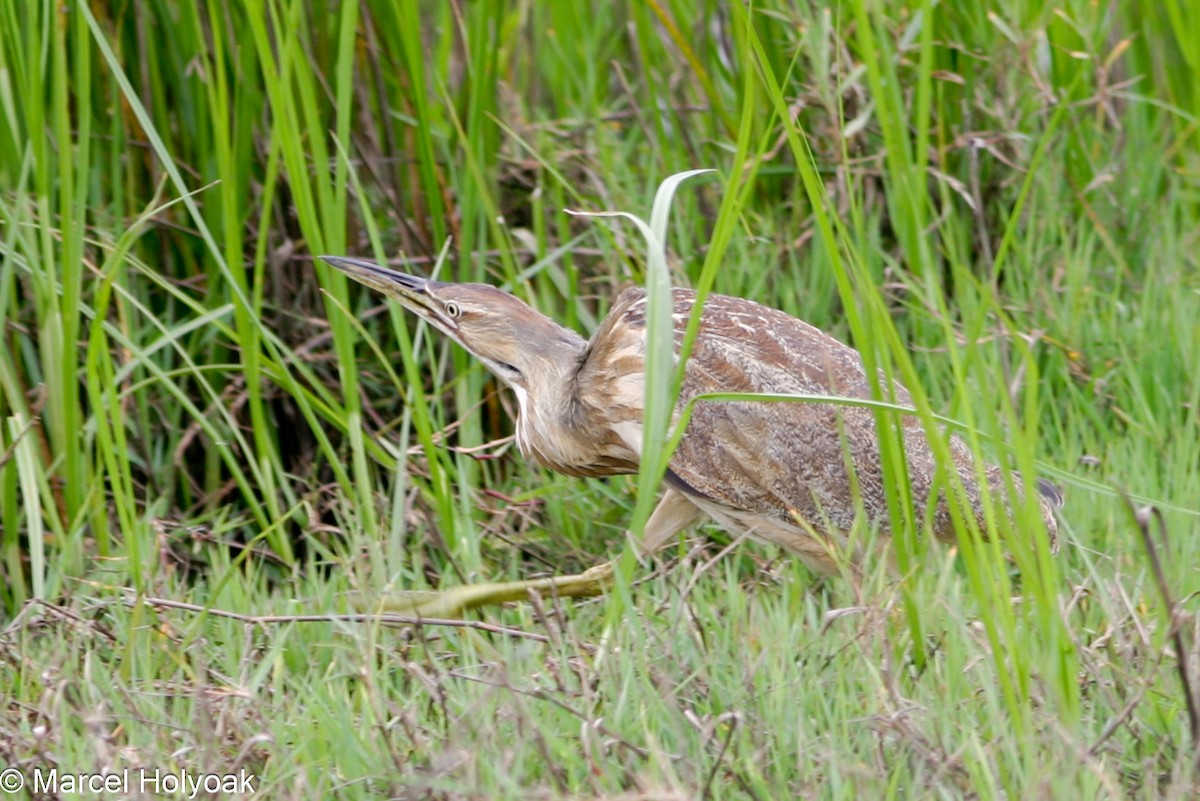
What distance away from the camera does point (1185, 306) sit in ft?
12.1

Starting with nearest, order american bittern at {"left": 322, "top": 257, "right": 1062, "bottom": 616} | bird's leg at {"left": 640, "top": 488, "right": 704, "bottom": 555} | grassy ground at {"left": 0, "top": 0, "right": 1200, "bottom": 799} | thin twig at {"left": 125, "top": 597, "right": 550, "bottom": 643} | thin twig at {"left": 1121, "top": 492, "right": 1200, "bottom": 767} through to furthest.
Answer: thin twig at {"left": 1121, "top": 492, "right": 1200, "bottom": 767} → grassy ground at {"left": 0, "top": 0, "right": 1200, "bottom": 799} → thin twig at {"left": 125, "top": 597, "right": 550, "bottom": 643} → american bittern at {"left": 322, "top": 257, "right": 1062, "bottom": 616} → bird's leg at {"left": 640, "top": 488, "right": 704, "bottom": 555}

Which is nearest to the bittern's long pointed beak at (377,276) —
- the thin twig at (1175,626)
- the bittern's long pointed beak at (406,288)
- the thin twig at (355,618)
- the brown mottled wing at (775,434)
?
the bittern's long pointed beak at (406,288)

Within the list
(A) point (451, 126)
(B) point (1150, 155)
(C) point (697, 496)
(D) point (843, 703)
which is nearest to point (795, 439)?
(C) point (697, 496)

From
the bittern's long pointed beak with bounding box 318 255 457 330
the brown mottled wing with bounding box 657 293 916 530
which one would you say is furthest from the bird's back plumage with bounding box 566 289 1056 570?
the bittern's long pointed beak with bounding box 318 255 457 330

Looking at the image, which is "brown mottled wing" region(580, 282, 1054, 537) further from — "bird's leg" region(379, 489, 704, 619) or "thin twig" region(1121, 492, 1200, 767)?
"thin twig" region(1121, 492, 1200, 767)

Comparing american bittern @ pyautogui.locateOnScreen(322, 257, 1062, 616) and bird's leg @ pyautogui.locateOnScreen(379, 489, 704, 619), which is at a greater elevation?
american bittern @ pyautogui.locateOnScreen(322, 257, 1062, 616)

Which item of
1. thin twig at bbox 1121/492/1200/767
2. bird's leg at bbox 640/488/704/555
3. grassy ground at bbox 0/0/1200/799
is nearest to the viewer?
thin twig at bbox 1121/492/1200/767

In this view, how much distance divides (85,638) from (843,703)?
138 centimetres

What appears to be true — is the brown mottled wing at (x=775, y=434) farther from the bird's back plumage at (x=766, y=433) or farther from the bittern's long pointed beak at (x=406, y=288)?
the bittern's long pointed beak at (x=406, y=288)

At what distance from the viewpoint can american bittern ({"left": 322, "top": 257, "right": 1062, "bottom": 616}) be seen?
3.13 meters

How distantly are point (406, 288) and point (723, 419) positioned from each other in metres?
0.75

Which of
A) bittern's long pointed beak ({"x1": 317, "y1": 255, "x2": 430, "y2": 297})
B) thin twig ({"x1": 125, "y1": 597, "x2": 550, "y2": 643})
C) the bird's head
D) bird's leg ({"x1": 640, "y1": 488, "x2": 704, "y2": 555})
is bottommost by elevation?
bird's leg ({"x1": 640, "y1": 488, "x2": 704, "y2": 555})

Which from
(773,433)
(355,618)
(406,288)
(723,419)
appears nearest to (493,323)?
(406,288)

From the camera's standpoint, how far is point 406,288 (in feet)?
10.9
